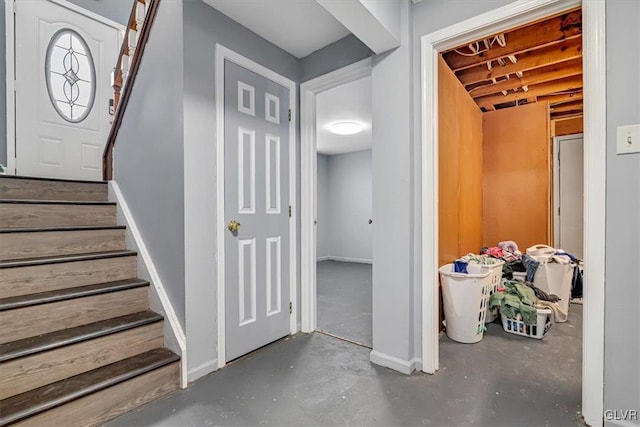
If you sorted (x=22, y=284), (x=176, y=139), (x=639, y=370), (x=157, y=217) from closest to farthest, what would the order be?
(x=639, y=370), (x=22, y=284), (x=176, y=139), (x=157, y=217)

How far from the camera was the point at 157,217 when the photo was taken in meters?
2.00

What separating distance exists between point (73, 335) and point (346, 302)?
2462 mm

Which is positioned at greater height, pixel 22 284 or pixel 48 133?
pixel 48 133

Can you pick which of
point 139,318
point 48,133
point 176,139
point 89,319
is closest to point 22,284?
point 89,319

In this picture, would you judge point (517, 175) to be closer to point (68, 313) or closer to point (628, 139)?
point (628, 139)

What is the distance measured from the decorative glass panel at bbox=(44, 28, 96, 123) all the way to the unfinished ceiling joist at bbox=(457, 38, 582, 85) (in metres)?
3.89

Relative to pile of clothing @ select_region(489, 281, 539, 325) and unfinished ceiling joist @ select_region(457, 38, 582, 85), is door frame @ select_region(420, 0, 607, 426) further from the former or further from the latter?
unfinished ceiling joist @ select_region(457, 38, 582, 85)

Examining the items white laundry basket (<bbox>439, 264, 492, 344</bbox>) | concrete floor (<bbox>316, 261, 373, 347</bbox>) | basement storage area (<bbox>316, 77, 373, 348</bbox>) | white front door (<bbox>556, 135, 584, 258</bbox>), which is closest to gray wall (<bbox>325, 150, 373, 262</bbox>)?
basement storage area (<bbox>316, 77, 373, 348</bbox>)

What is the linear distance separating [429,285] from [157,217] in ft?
5.74

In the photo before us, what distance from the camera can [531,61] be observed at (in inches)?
112

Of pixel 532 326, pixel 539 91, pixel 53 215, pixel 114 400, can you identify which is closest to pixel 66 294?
pixel 114 400

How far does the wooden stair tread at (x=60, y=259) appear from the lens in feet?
5.48

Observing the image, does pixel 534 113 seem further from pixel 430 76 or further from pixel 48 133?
pixel 48 133

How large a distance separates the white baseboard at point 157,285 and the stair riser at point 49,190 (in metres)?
0.27
